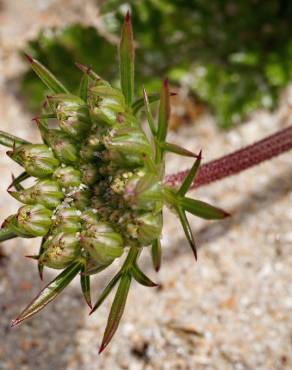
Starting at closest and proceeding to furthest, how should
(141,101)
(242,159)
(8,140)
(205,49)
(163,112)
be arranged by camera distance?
1. (163,112)
2. (141,101)
3. (8,140)
4. (242,159)
5. (205,49)

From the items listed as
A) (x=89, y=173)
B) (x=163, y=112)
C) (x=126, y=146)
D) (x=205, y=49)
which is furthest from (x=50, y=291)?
(x=205, y=49)

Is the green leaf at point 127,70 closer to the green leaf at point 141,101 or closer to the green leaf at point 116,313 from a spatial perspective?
the green leaf at point 141,101

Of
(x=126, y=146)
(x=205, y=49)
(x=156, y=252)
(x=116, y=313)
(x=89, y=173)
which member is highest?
(x=126, y=146)

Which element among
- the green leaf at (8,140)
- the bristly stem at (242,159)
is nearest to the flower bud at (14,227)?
the green leaf at (8,140)

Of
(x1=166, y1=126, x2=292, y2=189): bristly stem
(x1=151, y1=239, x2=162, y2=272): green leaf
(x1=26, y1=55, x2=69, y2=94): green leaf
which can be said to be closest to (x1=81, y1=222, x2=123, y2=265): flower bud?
(x1=151, y1=239, x2=162, y2=272): green leaf

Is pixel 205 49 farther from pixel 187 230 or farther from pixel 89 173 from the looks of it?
pixel 187 230

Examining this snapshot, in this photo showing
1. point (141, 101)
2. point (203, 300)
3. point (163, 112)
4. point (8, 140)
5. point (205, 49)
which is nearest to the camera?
point (163, 112)

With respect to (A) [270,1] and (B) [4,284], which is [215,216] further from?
(A) [270,1]
